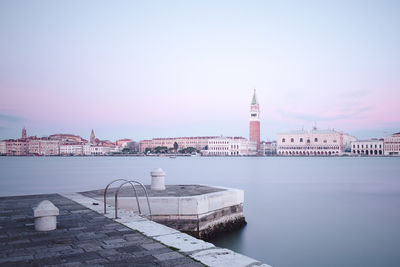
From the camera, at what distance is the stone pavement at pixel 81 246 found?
13.0 ft

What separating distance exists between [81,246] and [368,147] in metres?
145

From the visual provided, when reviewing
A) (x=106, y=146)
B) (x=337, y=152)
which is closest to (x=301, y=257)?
(x=337, y=152)

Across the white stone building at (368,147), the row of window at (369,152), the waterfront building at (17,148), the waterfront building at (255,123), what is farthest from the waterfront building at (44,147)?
the row of window at (369,152)

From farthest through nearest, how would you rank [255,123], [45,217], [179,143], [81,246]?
[179,143] < [255,123] < [45,217] < [81,246]

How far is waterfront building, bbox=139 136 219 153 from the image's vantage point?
159 m

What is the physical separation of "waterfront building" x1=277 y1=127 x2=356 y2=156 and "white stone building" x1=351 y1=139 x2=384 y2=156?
487cm

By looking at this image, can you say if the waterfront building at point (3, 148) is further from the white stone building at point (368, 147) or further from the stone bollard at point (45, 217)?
the stone bollard at point (45, 217)

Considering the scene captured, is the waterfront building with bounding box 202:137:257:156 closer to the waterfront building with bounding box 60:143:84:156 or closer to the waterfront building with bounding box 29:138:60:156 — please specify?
the waterfront building with bounding box 60:143:84:156

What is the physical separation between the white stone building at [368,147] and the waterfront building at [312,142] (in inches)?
192

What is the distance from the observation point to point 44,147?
6348 inches

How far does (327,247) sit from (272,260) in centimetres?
188

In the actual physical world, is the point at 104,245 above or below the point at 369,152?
above

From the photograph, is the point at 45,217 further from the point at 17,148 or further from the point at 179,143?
the point at 17,148

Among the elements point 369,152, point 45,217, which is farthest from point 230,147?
point 45,217
